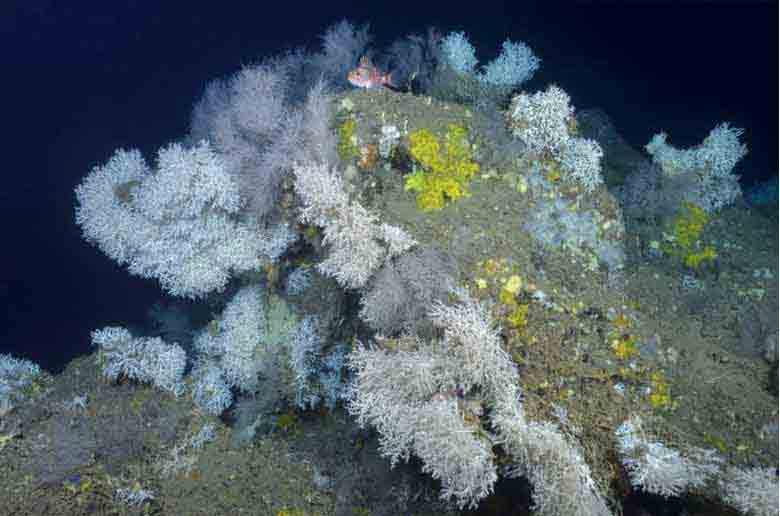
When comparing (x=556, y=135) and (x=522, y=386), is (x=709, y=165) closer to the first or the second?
(x=556, y=135)

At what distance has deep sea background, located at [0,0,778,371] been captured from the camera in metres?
11.2

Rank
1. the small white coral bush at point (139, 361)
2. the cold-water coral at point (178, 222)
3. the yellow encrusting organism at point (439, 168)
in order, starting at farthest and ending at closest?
1. the small white coral bush at point (139, 361)
2. the cold-water coral at point (178, 222)
3. the yellow encrusting organism at point (439, 168)

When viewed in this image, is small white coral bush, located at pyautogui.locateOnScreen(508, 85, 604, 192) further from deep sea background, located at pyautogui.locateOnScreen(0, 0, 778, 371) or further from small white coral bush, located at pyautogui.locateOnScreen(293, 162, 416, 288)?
deep sea background, located at pyautogui.locateOnScreen(0, 0, 778, 371)

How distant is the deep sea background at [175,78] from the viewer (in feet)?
36.9

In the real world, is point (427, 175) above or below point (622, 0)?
below

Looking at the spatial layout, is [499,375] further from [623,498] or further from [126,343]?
[126,343]

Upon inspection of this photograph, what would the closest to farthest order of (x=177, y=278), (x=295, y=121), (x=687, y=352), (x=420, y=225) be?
(x=687, y=352) → (x=420, y=225) → (x=295, y=121) → (x=177, y=278)

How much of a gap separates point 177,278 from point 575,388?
4.37 meters

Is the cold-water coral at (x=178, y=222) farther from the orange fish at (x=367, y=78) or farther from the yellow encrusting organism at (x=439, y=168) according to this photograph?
the orange fish at (x=367, y=78)

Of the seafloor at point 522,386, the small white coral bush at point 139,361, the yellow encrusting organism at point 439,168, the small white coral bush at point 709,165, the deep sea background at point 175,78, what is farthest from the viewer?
the deep sea background at point 175,78

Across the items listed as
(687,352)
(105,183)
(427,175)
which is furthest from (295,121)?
(687,352)

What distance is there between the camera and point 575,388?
3322 mm

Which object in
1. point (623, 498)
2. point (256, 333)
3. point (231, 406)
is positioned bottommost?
point (623, 498)

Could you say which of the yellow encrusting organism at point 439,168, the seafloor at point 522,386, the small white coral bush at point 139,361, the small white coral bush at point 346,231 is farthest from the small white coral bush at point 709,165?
the small white coral bush at point 139,361
